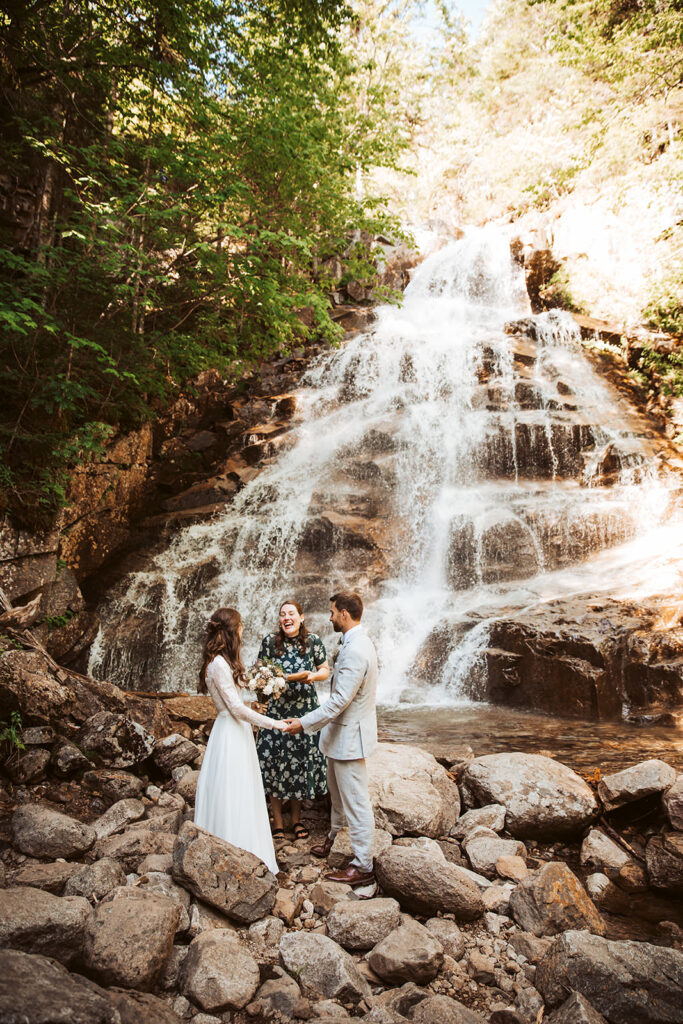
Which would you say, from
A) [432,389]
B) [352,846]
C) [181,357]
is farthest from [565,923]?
[432,389]

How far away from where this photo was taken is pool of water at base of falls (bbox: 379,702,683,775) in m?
6.03

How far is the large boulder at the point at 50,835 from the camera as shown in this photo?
3785 mm

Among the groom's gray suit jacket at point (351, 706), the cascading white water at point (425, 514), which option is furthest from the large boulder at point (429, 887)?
the cascading white water at point (425, 514)

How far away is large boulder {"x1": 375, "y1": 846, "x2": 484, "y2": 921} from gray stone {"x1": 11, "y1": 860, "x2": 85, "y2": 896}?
1.96 meters

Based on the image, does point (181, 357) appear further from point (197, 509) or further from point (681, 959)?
point (681, 959)

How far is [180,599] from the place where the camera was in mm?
10891

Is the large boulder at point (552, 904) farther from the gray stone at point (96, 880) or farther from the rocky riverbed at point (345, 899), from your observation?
the gray stone at point (96, 880)

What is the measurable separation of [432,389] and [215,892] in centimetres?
1531

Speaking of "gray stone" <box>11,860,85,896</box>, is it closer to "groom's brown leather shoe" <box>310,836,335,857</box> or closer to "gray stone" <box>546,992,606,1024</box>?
"groom's brown leather shoe" <box>310,836,335,857</box>

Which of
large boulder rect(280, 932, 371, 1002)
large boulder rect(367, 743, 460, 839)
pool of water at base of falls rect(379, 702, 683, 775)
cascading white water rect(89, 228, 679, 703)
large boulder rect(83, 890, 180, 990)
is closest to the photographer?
large boulder rect(83, 890, 180, 990)

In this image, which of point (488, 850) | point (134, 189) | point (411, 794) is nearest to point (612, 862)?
point (488, 850)

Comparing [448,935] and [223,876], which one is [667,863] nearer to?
[448,935]

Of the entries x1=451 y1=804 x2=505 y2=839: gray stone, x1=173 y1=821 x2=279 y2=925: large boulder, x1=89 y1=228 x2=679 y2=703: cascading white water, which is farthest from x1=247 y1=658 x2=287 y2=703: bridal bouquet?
x1=89 y1=228 x2=679 y2=703: cascading white water

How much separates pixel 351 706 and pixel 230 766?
0.93 m
